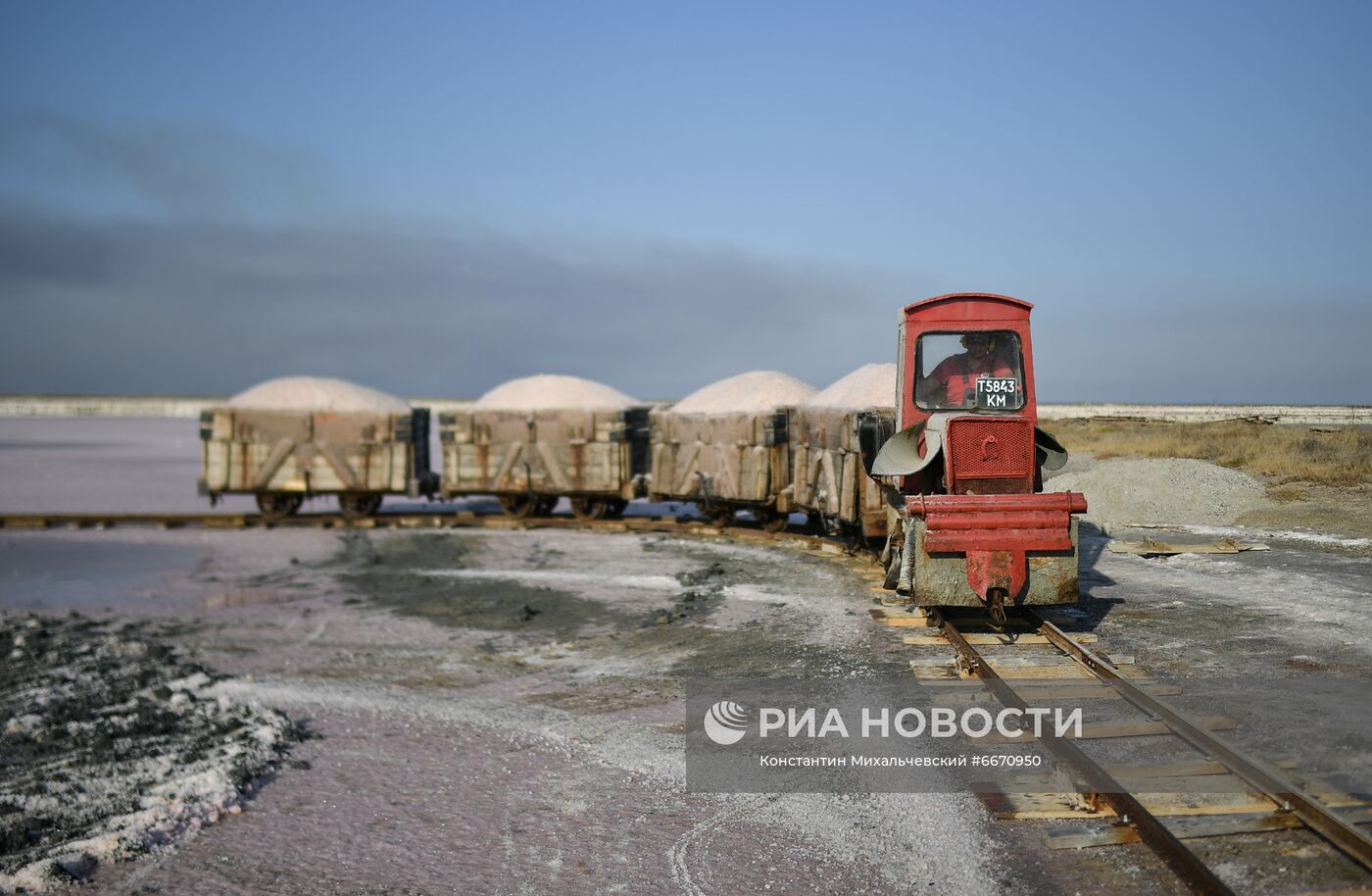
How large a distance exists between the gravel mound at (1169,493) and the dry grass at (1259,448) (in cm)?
75

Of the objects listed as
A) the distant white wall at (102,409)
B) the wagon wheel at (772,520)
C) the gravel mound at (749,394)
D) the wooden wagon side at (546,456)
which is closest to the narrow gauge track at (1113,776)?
the wagon wheel at (772,520)

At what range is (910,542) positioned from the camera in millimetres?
8703

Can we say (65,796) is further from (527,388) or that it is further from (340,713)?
(527,388)

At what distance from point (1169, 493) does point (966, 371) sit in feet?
39.4

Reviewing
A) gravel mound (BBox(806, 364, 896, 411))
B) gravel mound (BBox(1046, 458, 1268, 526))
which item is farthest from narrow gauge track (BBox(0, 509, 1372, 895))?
gravel mound (BBox(1046, 458, 1268, 526))

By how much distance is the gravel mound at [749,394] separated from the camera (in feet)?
65.0

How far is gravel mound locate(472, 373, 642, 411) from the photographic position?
21.4 metres

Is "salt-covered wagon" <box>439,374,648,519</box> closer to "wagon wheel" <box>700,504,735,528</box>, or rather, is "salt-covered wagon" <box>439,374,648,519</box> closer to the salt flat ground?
"wagon wheel" <box>700,504,735,528</box>

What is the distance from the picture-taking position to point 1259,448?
23.6 metres

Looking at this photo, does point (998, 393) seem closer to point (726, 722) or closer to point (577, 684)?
point (726, 722)

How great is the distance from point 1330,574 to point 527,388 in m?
15.9

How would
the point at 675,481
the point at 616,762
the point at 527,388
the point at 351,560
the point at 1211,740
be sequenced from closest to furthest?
1. the point at 1211,740
2. the point at 616,762
3. the point at 351,560
4. the point at 675,481
5. the point at 527,388

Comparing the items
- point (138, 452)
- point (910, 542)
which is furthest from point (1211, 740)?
point (138, 452)

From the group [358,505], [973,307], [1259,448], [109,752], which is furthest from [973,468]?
[1259,448]
